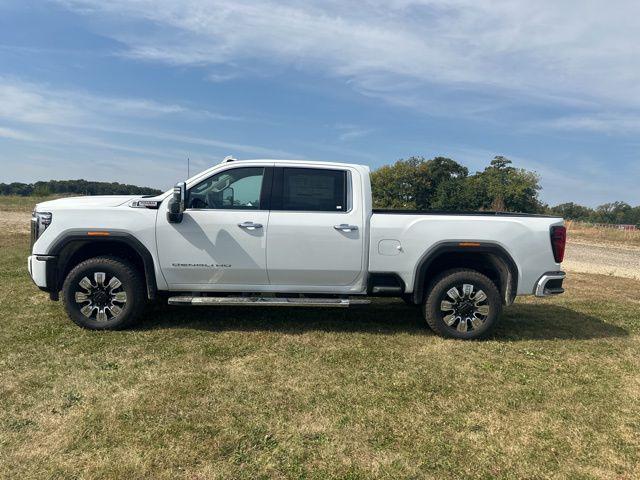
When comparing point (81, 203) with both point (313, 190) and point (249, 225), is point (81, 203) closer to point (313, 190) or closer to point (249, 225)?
point (249, 225)

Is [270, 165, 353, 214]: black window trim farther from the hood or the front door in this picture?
the hood

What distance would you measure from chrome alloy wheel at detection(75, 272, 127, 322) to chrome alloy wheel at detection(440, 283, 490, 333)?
12.0ft

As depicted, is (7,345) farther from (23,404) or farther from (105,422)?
(105,422)

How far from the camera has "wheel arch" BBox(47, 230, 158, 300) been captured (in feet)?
17.4

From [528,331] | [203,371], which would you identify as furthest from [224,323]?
[528,331]

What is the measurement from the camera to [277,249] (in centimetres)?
537

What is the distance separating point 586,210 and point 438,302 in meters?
117

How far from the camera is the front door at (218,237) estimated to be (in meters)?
5.34

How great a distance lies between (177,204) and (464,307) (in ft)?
11.2

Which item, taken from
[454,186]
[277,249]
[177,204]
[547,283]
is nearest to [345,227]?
[277,249]

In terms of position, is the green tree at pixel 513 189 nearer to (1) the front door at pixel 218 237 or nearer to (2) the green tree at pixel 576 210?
(2) the green tree at pixel 576 210

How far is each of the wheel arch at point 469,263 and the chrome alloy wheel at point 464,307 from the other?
29cm

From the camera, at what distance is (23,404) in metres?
3.63

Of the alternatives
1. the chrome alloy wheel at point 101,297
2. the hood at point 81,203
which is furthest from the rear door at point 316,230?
the hood at point 81,203
